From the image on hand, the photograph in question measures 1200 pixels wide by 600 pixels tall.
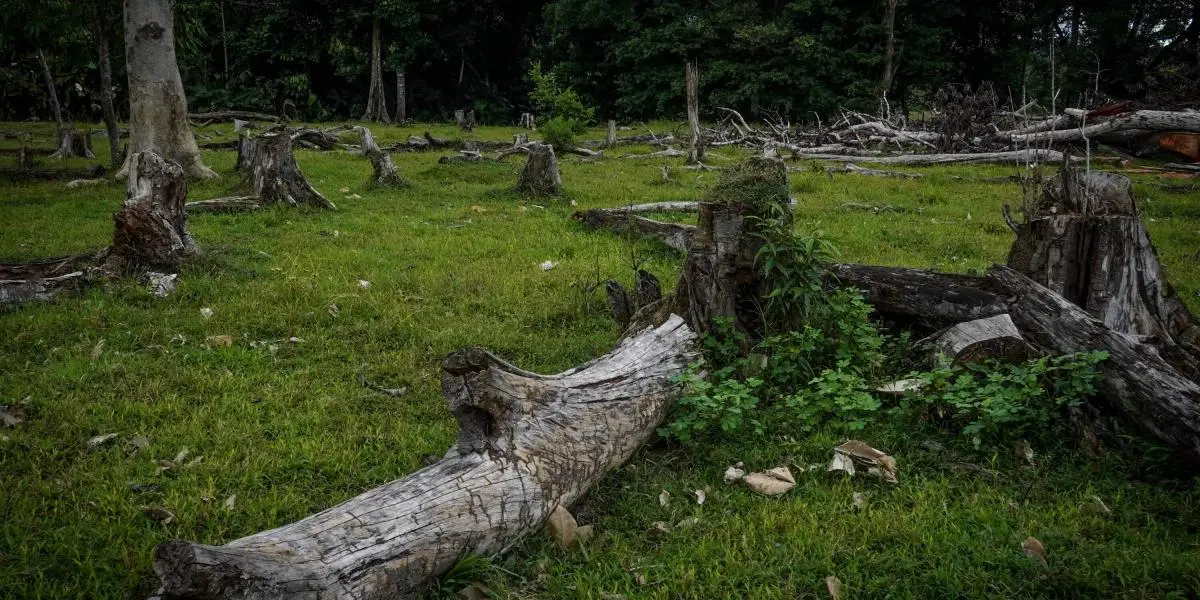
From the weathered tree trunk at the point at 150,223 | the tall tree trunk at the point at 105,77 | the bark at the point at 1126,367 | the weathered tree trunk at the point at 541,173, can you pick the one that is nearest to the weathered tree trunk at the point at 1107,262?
the bark at the point at 1126,367

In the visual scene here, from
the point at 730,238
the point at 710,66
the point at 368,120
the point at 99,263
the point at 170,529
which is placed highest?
the point at 710,66

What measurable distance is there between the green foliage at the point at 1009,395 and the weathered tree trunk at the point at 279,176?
940 centimetres

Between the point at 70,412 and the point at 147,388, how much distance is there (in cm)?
46

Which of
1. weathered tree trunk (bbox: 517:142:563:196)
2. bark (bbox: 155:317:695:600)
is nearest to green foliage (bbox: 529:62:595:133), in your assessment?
weathered tree trunk (bbox: 517:142:563:196)

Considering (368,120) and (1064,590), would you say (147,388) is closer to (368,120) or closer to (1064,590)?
(1064,590)

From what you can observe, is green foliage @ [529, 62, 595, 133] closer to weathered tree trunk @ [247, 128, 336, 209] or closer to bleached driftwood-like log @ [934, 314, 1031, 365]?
weathered tree trunk @ [247, 128, 336, 209]

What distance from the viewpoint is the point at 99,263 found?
286 inches

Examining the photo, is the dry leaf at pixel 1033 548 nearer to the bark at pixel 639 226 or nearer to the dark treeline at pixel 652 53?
the bark at pixel 639 226

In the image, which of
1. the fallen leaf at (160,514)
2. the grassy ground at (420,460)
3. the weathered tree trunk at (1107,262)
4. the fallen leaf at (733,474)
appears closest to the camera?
the grassy ground at (420,460)

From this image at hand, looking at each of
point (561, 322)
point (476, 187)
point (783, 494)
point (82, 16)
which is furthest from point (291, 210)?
point (783, 494)

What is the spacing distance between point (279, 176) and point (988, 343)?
10020 millimetres

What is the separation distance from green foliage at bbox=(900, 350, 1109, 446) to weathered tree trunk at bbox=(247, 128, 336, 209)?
9397mm

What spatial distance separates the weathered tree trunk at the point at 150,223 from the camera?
7273mm

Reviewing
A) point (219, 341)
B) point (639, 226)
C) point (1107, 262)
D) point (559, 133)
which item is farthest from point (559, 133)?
point (1107, 262)
